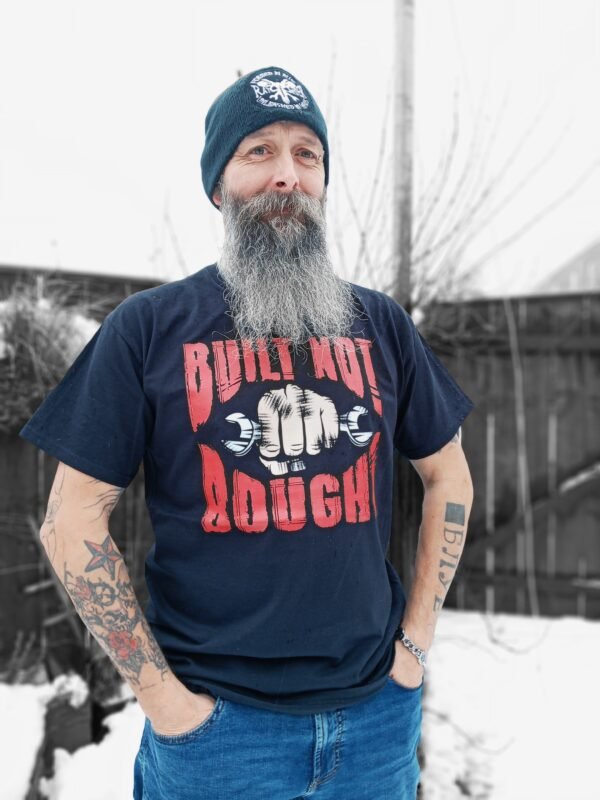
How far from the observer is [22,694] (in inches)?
113

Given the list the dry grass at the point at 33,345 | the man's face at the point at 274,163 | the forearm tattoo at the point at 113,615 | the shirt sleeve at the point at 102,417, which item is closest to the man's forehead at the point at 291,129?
the man's face at the point at 274,163

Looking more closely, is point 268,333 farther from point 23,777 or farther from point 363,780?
point 23,777

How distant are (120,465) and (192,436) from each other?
0.16 meters

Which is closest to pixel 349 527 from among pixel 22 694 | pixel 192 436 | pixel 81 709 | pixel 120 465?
pixel 192 436

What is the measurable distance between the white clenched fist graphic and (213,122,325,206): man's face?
0.50m

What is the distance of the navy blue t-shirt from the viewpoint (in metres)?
1.19

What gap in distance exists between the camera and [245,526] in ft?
3.94

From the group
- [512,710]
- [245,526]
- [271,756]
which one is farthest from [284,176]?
[512,710]

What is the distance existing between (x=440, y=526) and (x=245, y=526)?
23.5 inches

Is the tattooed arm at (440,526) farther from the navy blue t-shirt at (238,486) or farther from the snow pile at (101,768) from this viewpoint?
the snow pile at (101,768)

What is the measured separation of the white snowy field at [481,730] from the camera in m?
2.46

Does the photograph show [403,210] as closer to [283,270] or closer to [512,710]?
[283,270]

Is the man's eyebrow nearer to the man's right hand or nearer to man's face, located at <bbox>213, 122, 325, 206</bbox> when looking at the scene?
man's face, located at <bbox>213, 122, 325, 206</bbox>

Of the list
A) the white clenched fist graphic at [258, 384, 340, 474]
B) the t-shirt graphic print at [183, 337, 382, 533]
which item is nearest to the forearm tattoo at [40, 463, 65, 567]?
the t-shirt graphic print at [183, 337, 382, 533]
